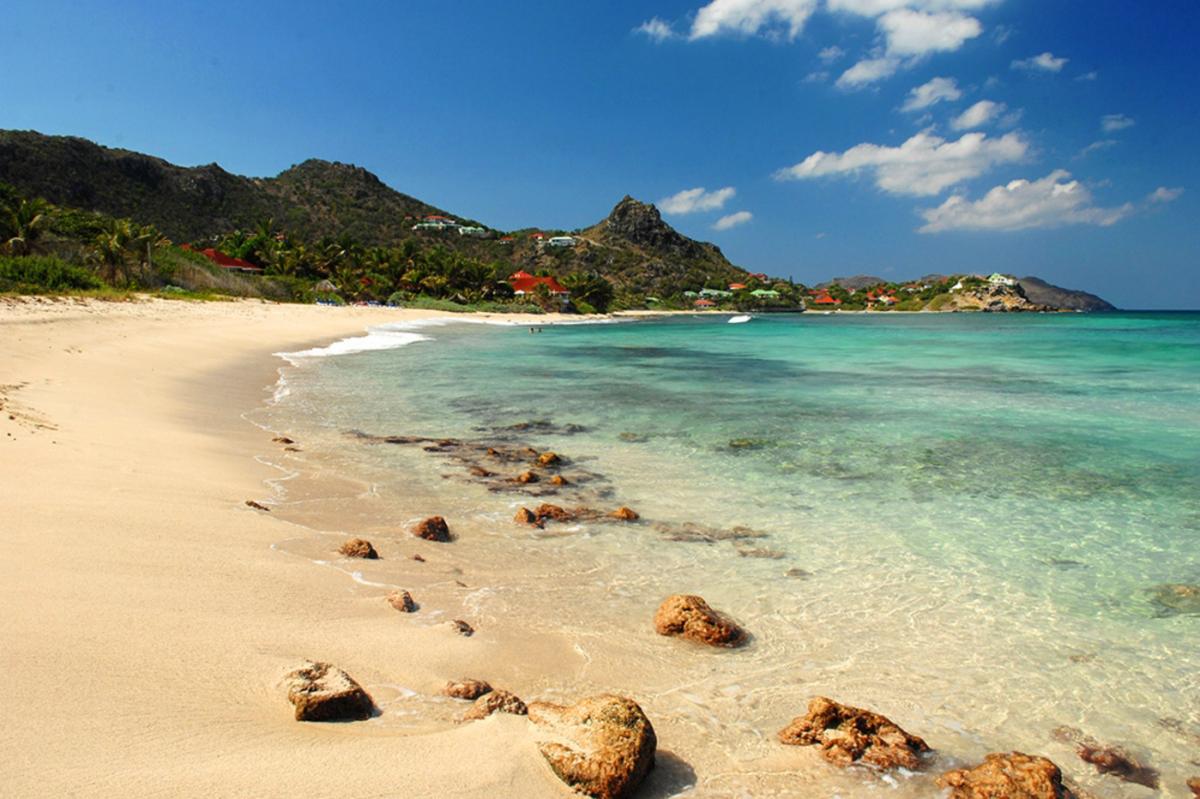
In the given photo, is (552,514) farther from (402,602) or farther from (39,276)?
(39,276)

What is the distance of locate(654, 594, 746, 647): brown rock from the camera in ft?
15.6

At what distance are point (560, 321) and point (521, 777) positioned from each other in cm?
7602

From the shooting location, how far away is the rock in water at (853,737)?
348cm

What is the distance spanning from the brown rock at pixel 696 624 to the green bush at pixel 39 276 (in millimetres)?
31829

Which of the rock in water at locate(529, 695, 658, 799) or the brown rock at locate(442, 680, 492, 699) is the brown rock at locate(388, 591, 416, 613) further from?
the rock in water at locate(529, 695, 658, 799)

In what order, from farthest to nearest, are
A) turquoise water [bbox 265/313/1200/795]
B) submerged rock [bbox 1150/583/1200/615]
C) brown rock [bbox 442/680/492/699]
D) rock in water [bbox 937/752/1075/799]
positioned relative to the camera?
submerged rock [bbox 1150/583/1200/615] → turquoise water [bbox 265/313/1200/795] → brown rock [bbox 442/680/492/699] → rock in water [bbox 937/752/1075/799]

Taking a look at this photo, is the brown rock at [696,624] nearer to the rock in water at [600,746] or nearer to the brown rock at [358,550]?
the rock in water at [600,746]

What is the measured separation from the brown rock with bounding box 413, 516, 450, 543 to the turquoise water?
0.42 metres

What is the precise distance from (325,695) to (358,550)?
270 centimetres

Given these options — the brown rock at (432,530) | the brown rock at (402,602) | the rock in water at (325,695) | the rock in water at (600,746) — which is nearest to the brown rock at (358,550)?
the brown rock at (432,530)

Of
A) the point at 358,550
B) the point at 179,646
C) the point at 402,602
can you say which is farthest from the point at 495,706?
the point at 358,550

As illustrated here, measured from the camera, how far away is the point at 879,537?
7.12m

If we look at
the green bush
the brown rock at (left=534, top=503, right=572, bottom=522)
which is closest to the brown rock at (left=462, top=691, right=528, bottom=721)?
the brown rock at (left=534, top=503, right=572, bottom=522)

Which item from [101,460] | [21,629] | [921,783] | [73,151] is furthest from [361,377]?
[73,151]
